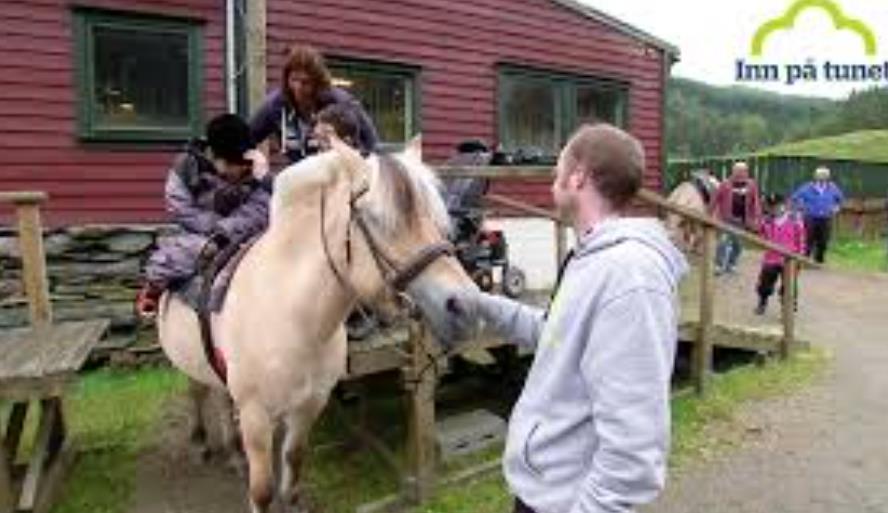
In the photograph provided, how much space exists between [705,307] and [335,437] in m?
3.46

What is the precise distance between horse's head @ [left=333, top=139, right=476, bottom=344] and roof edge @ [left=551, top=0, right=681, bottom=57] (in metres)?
11.0

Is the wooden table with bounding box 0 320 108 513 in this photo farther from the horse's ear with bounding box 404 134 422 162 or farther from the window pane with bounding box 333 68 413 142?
the window pane with bounding box 333 68 413 142

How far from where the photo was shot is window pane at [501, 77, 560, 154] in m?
13.6

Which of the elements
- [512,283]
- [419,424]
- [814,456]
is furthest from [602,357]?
[512,283]

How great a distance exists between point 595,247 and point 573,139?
0.26 m

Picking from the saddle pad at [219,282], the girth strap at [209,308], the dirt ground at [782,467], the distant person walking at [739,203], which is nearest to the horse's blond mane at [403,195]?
the saddle pad at [219,282]

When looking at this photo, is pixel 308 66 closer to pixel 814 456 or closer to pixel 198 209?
pixel 198 209

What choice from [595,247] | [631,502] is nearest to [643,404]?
[631,502]

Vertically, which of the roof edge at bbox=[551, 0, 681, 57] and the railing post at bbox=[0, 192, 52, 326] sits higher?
the roof edge at bbox=[551, 0, 681, 57]

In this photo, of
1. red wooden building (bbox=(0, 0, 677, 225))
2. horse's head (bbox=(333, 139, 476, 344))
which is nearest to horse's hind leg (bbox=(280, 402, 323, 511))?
horse's head (bbox=(333, 139, 476, 344))

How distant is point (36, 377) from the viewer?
446 cm

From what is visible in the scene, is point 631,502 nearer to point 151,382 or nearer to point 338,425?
point 338,425

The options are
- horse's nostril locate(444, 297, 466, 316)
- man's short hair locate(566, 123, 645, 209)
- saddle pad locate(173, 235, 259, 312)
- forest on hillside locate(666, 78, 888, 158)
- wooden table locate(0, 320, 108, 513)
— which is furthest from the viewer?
forest on hillside locate(666, 78, 888, 158)

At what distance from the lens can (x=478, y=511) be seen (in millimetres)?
5785
